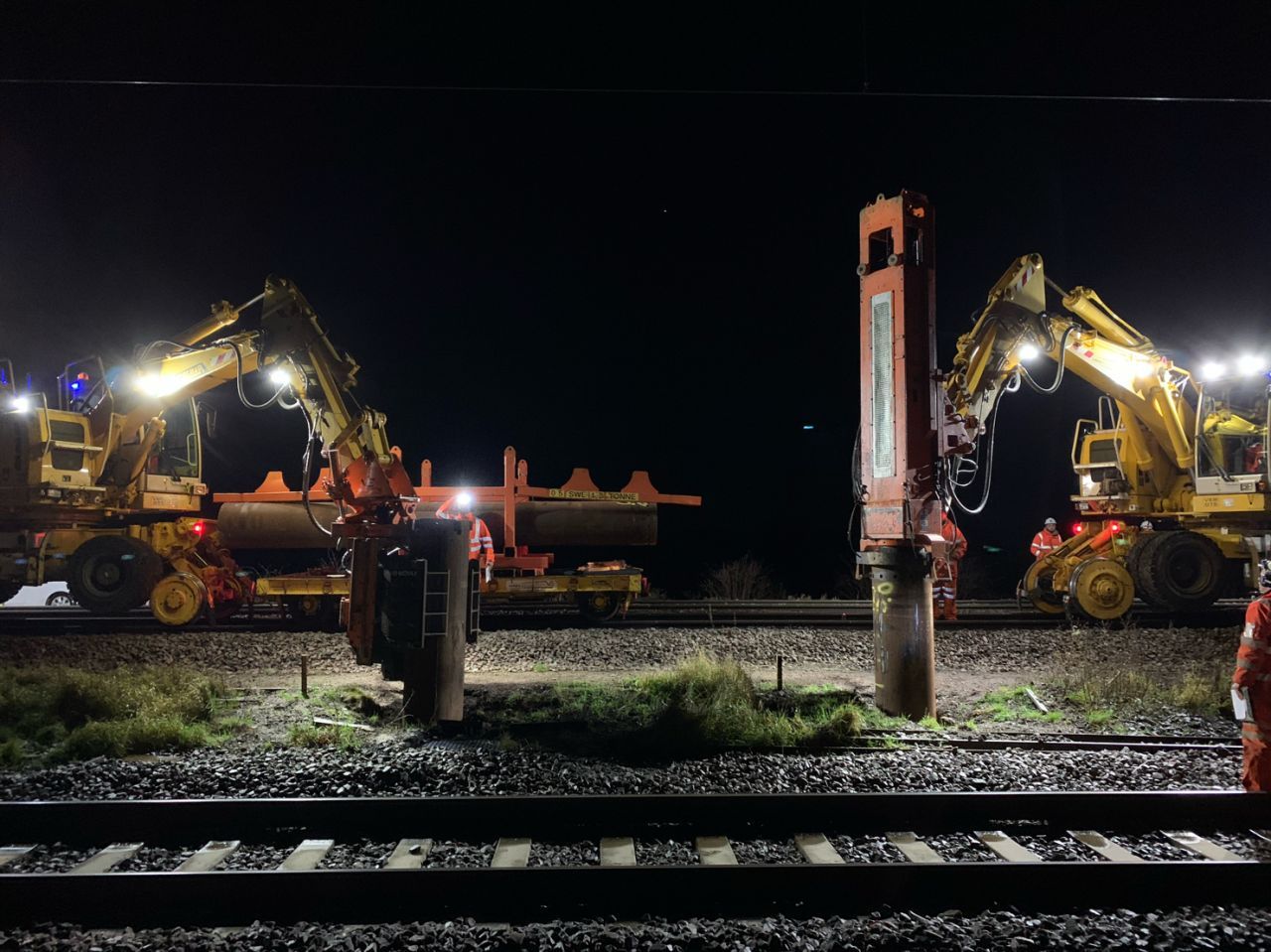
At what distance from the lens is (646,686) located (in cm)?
862

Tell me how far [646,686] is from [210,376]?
902 cm

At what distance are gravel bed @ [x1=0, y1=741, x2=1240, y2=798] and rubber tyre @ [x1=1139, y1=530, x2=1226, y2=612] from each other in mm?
7323

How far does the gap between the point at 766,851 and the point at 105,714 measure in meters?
6.18

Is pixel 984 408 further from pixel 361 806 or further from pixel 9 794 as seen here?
pixel 9 794

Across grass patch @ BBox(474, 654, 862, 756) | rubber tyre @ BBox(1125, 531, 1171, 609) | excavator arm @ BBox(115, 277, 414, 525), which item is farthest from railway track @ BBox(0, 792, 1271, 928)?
rubber tyre @ BBox(1125, 531, 1171, 609)

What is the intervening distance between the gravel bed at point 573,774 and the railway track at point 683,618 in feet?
22.4

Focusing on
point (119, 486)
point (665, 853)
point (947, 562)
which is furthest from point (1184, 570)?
point (119, 486)

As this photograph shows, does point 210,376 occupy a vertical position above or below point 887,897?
above

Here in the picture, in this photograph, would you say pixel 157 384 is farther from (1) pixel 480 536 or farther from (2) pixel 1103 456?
(2) pixel 1103 456

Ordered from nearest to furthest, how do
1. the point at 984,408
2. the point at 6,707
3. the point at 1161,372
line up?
the point at 6,707
the point at 984,408
the point at 1161,372

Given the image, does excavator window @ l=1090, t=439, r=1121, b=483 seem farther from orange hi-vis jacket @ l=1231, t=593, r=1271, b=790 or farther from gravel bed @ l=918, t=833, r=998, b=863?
gravel bed @ l=918, t=833, r=998, b=863

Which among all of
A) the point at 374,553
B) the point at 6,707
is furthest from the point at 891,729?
the point at 6,707

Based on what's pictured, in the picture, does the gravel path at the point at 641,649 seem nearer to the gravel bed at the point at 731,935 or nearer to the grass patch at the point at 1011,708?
the grass patch at the point at 1011,708

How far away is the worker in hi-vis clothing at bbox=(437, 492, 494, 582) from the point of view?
12.9 meters
